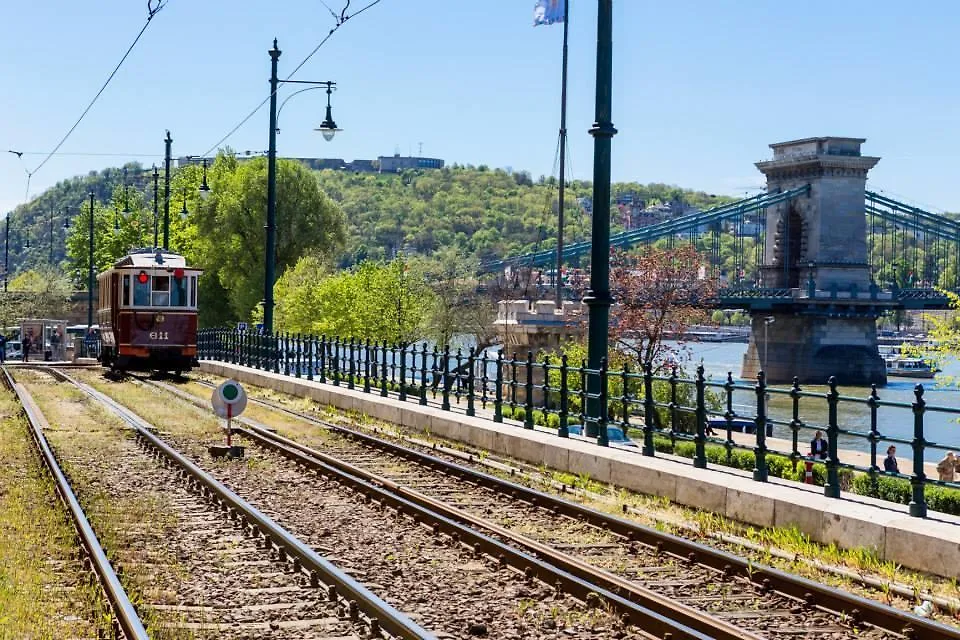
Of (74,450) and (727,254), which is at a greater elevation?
(727,254)

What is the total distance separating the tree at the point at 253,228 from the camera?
79.8 meters

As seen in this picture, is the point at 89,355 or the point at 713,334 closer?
the point at 89,355

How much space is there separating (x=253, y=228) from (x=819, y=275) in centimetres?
5941

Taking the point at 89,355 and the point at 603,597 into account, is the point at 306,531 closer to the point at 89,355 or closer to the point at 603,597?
the point at 603,597

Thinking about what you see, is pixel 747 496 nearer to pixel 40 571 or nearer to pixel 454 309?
pixel 40 571

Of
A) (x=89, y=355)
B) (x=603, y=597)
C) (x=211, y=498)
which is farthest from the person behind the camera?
(x=89, y=355)

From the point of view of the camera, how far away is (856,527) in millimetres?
10320

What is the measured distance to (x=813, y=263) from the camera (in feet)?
391

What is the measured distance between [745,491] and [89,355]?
59.4 meters

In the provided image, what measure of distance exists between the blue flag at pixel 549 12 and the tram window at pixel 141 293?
12818 mm

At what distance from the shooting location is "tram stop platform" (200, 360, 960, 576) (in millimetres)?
9727

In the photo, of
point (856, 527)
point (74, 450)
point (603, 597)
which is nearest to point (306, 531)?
point (603, 597)

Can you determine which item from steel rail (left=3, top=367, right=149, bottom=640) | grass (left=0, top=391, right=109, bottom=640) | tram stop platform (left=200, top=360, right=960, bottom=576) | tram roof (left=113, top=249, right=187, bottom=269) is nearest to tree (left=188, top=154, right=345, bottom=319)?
tram roof (left=113, top=249, right=187, bottom=269)

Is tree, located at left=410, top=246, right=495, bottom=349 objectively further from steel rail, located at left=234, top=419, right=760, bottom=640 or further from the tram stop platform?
steel rail, located at left=234, top=419, right=760, bottom=640
